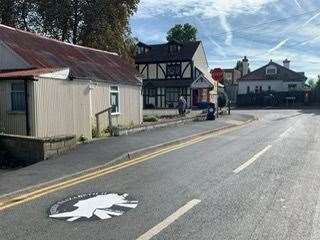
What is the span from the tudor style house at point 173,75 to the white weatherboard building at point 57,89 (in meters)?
35.6

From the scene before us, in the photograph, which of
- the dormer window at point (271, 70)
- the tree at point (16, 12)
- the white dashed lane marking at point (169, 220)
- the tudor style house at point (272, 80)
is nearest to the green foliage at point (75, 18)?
the tree at point (16, 12)

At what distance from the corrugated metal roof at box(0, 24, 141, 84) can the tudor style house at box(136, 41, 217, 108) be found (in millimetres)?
34511

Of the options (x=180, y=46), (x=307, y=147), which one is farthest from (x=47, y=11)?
(x=307, y=147)

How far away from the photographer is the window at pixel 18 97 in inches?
650

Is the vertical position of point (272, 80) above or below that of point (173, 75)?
below

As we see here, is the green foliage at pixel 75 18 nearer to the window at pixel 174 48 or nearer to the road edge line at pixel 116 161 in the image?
the window at pixel 174 48

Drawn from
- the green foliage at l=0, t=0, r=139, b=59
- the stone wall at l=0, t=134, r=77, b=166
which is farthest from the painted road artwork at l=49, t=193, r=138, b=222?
the green foliage at l=0, t=0, r=139, b=59

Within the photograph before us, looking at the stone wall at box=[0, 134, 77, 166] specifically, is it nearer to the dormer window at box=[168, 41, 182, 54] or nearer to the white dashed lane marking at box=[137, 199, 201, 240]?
the white dashed lane marking at box=[137, 199, 201, 240]

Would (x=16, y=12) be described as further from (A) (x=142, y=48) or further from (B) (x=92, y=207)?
(B) (x=92, y=207)

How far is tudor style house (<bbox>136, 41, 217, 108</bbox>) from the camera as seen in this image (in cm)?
6241

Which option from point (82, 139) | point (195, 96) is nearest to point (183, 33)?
point (195, 96)

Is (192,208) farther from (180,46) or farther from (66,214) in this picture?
(180,46)

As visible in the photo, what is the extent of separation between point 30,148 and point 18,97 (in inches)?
124

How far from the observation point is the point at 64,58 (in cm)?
2217
